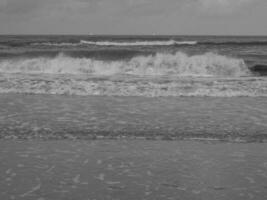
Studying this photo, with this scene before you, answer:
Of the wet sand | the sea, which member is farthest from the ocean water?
the wet sand

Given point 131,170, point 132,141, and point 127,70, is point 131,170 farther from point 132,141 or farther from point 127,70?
point 127,70

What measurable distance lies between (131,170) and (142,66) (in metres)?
16.1

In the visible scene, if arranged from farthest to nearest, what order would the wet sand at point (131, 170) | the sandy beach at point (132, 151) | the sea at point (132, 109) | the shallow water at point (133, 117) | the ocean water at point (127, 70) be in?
the ocean water at point (127, 70) < the sea at point (132, 109) < the shallow water at point (133, 117) < the sandy beach at point (132, 151) < the wet sand at point (131, 170)

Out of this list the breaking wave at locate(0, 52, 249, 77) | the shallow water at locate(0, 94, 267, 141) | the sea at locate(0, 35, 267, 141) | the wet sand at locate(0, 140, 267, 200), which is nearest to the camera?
the wet sand at locate(0, 140, 267, 200)

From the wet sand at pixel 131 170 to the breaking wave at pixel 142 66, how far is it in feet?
44.0

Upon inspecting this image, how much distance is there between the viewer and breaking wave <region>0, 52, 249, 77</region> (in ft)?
65.1

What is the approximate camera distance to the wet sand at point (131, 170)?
4.36 meters

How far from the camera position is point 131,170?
5.09 meters

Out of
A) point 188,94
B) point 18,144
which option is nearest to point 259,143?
point 18,144

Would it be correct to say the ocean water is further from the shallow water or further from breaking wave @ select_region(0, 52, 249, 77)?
the shallow water

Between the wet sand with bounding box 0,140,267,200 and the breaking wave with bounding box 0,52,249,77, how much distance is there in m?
13.4

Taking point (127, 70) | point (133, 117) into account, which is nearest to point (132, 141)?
point (133, 117)

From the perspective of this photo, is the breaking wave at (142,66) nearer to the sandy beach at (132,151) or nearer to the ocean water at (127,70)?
the ocean water at (127,70)

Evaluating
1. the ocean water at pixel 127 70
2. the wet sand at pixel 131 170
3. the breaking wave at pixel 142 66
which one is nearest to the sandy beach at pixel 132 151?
the wet sand at pixel 131 170
